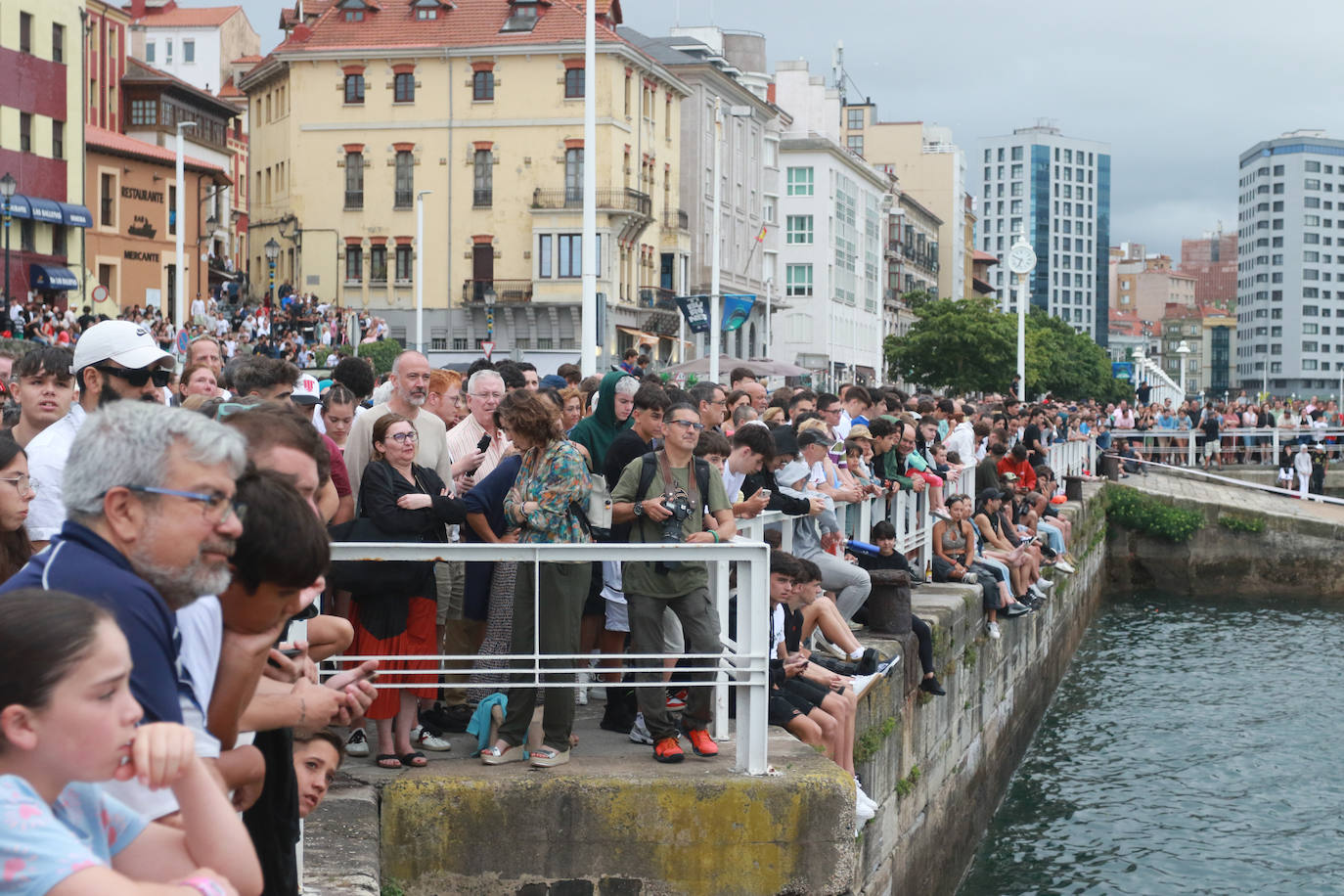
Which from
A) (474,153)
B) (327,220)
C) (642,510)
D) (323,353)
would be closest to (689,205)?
(474,153)

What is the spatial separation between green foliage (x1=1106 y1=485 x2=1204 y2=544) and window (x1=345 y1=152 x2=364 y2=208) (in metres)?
37.5

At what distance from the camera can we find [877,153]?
13575 centimetres

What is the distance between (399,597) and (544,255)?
178 feet

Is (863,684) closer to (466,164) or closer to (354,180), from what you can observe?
(466,164)

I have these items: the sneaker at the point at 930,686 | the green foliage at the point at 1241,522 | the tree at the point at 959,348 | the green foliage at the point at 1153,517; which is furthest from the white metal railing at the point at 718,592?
the tree at the point at 959,348

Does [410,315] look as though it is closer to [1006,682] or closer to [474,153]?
[474,153]

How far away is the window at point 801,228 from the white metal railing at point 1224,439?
44391 millimetres

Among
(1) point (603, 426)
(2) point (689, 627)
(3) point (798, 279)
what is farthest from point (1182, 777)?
(3) point (798, 279)

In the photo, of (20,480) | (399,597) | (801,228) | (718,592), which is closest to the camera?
(20,480)

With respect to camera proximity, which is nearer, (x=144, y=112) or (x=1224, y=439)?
(x=1224, y=439)

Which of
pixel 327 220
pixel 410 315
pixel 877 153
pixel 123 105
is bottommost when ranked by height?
pixel 410 315

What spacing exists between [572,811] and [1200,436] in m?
39.9

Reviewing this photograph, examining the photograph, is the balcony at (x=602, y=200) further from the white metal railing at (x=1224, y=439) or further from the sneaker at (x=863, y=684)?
the sneaker at (x=863, y=684)

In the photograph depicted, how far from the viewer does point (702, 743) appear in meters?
7.07
